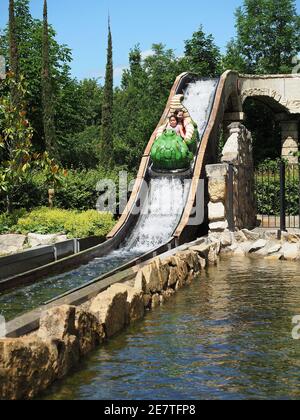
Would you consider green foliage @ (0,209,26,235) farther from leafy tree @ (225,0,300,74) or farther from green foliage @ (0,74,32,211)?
leafy tree @ (225,0,300,74)

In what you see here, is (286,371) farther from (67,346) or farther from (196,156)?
(196,156)

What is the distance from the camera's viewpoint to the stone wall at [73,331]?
5086 mm

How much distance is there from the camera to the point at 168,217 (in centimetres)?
1526

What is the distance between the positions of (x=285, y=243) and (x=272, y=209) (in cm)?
786

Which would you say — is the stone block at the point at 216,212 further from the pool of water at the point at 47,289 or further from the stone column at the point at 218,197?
the pool of water at the point at 47,289

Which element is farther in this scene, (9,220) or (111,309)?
(9,220)

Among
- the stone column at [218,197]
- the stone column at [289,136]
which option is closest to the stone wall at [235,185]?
the stone column at [218,197]

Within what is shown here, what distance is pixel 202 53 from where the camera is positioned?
108ft

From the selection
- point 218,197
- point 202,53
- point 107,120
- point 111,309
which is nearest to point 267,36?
point 202,53

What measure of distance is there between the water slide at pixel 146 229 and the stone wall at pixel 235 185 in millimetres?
434

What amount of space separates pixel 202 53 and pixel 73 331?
2814 cm

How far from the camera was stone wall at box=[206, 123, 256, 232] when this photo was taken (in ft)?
49.1

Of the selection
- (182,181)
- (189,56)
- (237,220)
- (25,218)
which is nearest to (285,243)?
(237,220)

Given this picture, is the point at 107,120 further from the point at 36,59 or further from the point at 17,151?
the point at 17,151
